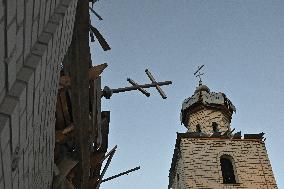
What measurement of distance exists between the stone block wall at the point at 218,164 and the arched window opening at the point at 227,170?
1.07 feet

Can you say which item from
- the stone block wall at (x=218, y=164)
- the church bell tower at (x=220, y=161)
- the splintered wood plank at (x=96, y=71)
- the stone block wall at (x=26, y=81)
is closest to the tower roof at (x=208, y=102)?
the church bell tower at (x=220, y=161)

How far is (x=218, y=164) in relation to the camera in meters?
22.3

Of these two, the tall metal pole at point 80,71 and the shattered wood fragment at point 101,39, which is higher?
the shattered wood fragment at point 101,39

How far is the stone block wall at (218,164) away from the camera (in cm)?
2098

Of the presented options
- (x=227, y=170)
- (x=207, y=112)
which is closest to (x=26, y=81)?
(x=227, y=170)

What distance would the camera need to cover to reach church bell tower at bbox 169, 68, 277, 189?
21.1 meters

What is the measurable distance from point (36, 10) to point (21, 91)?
0.69m

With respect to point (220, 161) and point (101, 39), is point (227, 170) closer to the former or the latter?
point (220, 161)

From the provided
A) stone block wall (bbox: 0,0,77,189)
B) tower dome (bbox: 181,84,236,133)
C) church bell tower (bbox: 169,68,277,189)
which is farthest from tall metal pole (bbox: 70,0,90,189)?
tower dome (bbox: 181,84,236,133)

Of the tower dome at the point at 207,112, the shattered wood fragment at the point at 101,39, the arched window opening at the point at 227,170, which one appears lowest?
the shattered wood fragment at the point at 101,39

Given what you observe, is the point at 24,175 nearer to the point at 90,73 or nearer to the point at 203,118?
the point at 90,73

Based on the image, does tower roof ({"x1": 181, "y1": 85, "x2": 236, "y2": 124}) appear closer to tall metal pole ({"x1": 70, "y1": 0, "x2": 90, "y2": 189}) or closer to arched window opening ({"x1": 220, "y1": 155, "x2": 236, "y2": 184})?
arched window opening ({"x1": 220, "y1": 155, "x2": 236, "y2": 184})

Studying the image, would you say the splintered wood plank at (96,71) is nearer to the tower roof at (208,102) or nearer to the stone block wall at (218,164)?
the stone block wall at (218,164)

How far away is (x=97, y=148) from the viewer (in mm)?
7594
